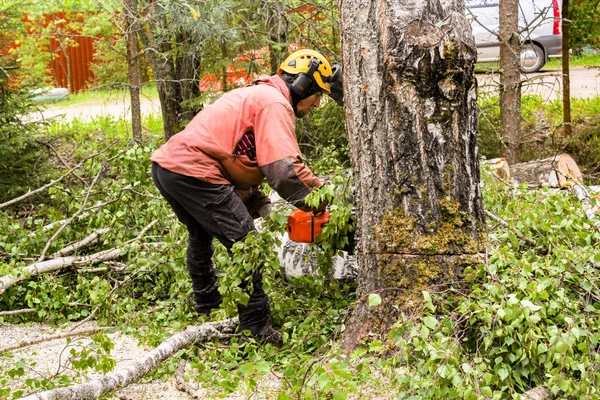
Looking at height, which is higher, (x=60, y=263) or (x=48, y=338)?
(x=60, y=263)

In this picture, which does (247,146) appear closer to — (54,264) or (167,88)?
(54,264)

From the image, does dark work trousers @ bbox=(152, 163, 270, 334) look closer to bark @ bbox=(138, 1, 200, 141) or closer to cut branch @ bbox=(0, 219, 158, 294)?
cut branch @ bbox=(0, 219, 158, 294)

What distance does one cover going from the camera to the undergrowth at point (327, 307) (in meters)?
3.18

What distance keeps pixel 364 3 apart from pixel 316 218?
1272mm

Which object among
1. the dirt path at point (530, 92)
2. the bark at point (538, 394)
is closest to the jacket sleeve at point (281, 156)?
the bark at point (538, 394)

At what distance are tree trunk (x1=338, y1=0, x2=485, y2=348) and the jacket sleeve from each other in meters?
0.45

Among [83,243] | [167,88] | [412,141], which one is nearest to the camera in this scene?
[412,141]

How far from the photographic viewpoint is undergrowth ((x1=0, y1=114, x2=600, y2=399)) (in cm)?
318

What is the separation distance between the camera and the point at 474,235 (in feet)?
12.5

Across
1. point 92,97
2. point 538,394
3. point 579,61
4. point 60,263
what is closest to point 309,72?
point 538,394

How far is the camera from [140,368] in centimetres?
379

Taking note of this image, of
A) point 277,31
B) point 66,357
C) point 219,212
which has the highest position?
point 277,31

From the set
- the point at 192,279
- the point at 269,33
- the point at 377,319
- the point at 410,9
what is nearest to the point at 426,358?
the point at 377,319

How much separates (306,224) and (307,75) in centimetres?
91
